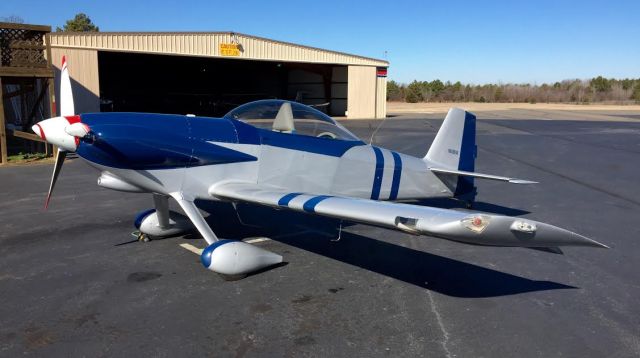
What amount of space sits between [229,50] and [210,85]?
24.4m

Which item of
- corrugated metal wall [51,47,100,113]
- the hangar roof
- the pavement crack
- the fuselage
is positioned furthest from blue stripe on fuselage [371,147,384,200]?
the hangar roof

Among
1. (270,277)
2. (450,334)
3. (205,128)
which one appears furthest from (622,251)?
(205,128)

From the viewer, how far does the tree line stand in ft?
289

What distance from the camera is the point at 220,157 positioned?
5.74 m

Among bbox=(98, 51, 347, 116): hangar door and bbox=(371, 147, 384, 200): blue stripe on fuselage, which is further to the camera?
bbox=(98, 51, 347, 116): hangar door

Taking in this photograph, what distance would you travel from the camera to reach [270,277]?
17.5 ft

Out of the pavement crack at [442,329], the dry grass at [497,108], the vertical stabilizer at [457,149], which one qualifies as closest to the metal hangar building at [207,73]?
the dry grass at [497,108]

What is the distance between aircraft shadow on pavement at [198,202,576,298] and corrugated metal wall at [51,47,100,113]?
1620 centimetres

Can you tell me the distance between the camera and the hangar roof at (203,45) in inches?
889

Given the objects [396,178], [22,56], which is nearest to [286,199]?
[396,178]

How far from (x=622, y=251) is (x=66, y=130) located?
684 centimetres

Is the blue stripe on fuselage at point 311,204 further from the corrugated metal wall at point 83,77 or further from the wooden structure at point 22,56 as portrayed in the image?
the corrugated metal wall at point 83,77

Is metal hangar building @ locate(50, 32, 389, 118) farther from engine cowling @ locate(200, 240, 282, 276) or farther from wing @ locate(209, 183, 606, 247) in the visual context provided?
wing @ locate(209, 183, 606, 247)

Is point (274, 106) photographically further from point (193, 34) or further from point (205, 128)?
point (193, 34)
